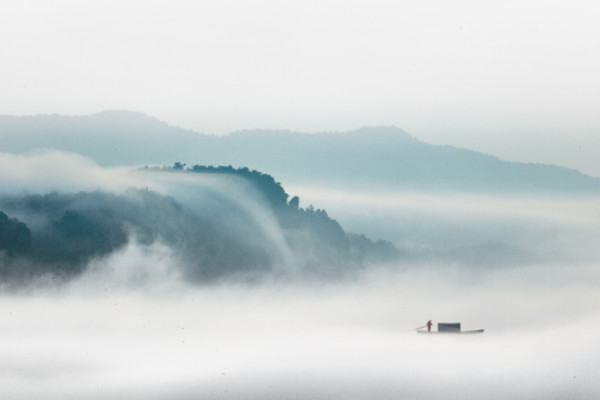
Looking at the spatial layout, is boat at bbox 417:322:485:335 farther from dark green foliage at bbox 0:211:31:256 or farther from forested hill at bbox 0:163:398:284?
dark green foliage at bbox 0:211:31:256

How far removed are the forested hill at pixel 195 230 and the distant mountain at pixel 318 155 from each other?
0.14m

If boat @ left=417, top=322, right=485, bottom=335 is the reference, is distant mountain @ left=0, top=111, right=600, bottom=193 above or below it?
above

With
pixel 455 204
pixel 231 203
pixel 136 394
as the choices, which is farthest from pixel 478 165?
pixel 136 394

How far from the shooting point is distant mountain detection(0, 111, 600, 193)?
229 inches

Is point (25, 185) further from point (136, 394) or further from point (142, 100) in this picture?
point (136, 394)

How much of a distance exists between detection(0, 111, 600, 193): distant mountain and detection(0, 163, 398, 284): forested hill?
142mm

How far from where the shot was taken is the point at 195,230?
5.82 meters

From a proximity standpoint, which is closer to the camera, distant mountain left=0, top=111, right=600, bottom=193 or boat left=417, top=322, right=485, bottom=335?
boat left=417, top=322, right=485, bottom=335

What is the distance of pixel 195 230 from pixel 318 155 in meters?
1.02

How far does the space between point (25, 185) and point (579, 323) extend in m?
3.97

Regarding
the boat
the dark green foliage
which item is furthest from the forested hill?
the boat

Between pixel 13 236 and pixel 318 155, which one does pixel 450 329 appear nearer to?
pixel 318 155

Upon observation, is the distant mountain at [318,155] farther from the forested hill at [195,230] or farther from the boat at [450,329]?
the boat at [450,329]

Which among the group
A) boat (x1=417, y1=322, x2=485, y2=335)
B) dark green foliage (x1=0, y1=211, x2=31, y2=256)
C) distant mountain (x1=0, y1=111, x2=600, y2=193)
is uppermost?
distant mountain (x1=0, y1=111, x2=600, y2=193)
